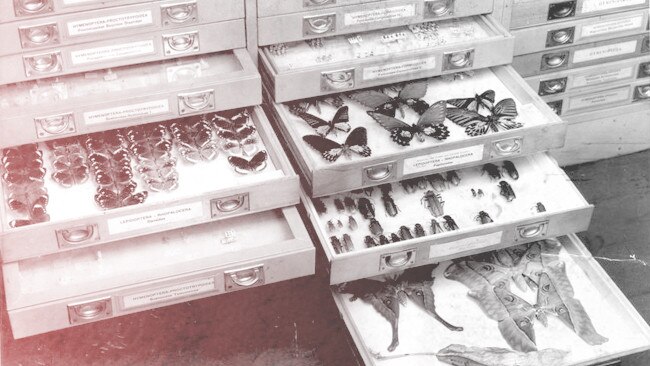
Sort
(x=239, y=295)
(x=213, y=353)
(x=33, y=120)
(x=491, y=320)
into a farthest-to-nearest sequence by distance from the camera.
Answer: (x=239, y=295)
(x=213, y=353)
(x=491, y=320)
(x=33, y=120)

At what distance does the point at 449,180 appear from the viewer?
274 centimetres

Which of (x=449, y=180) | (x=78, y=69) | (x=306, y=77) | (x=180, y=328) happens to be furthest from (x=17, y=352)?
(x=449, y=180)

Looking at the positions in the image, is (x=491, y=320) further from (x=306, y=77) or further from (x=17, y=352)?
(x=17, y=352)

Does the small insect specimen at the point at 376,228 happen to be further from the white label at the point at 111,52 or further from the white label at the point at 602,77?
the white label at the point at 602,77

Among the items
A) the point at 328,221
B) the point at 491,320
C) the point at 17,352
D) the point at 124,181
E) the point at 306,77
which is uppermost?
the point at 306,77

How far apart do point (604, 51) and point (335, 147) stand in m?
1.13

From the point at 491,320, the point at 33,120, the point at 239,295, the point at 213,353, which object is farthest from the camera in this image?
the point at 239,295

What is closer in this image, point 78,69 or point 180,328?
point 78,69

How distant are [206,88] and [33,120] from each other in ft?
1.46

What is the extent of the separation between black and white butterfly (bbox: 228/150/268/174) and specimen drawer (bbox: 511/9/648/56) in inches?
38.2

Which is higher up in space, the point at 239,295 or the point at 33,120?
the point at 33,120

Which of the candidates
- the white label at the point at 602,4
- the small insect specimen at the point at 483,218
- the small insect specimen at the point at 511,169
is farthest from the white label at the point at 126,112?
the white label at the point at 602,4

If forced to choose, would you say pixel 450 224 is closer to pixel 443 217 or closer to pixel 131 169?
pixel 443 217

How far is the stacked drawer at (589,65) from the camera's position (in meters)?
2.92
